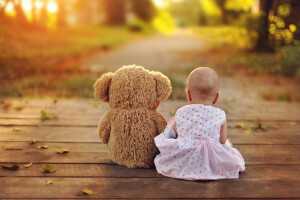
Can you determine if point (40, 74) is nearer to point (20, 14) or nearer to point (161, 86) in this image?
point (161, 86)

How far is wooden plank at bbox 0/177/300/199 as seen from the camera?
7.20ft

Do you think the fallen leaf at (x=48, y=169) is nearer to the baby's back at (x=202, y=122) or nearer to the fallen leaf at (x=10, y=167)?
the fallen leaf at (x=10, y=167)

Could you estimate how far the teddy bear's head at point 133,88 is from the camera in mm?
2594

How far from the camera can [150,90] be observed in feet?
8.63

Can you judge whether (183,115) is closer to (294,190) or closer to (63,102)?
(294,190)

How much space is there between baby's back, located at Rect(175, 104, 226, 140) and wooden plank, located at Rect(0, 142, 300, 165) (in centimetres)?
55

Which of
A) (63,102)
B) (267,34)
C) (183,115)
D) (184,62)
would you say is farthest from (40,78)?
(267,34)

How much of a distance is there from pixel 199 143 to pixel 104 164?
788 mm

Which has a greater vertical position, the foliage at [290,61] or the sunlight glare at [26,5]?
the sunlight glare at [26,5]

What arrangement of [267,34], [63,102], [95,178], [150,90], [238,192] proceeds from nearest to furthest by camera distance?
[238,192] < [95,178] < [150,90] < [63,102] < [267,34]

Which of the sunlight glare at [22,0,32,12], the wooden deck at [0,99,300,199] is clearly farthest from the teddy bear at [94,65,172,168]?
the sunlight glare at [22,0,32,12]

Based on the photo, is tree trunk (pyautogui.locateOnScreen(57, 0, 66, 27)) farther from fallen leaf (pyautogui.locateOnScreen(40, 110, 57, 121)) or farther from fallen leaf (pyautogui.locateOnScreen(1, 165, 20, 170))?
fallen leaf (pyautogui.locateOnScreen(1, 165, 20, 170))

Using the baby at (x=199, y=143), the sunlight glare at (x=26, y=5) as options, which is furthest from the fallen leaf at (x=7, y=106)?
the sunlight glare at (x=26, y=5)

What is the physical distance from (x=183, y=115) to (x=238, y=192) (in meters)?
0.66
